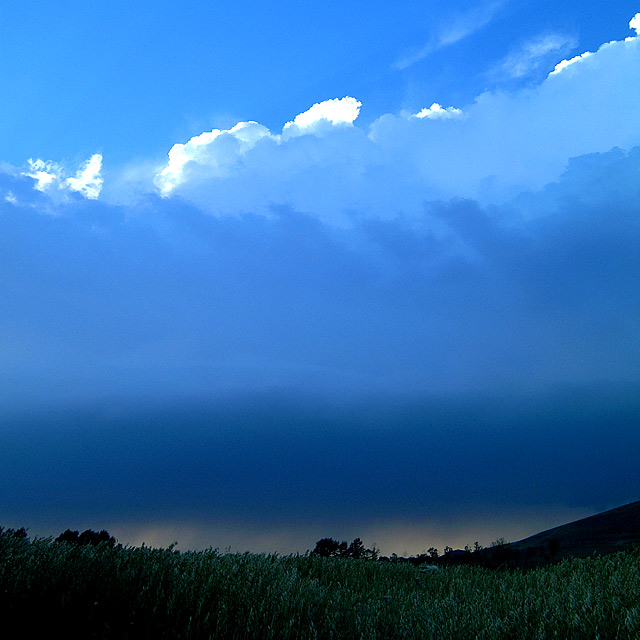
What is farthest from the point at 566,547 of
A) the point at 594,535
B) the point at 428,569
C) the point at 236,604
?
the point at 236,604

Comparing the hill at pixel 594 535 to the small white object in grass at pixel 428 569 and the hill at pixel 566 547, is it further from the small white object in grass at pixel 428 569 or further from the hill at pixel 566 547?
the small white object in grass at pixel 428 569

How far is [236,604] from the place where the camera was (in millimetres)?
6832

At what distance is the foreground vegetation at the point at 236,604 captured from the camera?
233 inches

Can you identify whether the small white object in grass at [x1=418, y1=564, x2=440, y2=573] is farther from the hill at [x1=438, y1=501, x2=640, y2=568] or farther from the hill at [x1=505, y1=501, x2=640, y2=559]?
the hill at [x1=505, y1=501, x2=640, y2=559]

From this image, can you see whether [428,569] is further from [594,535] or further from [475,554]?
[594,535]

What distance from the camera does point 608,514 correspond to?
2362 centimetres

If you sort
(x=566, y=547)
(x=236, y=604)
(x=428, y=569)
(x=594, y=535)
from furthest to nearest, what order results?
(x=594, y=535) < (x=566, y=547) < (x=428, y=569) < (x=236, y=604)

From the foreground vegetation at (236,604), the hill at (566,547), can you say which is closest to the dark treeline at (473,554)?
the hill at (566,547)

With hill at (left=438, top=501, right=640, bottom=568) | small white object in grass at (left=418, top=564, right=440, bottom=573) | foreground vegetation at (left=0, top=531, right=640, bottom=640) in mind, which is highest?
hill at (left=438, top=501, right=640, bottom=568)

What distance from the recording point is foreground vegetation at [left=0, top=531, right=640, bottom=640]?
19.4 feet

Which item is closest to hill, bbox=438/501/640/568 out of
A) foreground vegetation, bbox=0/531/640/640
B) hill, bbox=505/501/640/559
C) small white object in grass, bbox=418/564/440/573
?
hill, bbox=505/501/640/559

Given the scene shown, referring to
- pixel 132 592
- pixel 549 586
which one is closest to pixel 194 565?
pixel 132 592

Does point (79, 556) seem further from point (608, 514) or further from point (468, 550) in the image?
point (608, 514)

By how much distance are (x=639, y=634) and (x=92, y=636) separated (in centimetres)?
541
